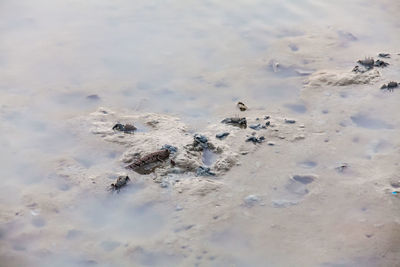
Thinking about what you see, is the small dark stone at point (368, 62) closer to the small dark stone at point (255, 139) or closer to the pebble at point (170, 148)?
Result: the small dark stone at point (255, 139)

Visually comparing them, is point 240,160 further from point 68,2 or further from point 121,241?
point 68,2

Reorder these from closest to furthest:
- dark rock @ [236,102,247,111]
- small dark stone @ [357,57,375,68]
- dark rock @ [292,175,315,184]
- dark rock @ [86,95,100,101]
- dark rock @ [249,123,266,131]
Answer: dark rock @ [292,175,315,184] → dark rock @ [249,123,266,131] → dark rock @ [236,102,247,111] → dark rock @ [86,95,100,101] → small dark stone @ [357,57,375,68]

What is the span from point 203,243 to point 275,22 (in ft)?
13.7

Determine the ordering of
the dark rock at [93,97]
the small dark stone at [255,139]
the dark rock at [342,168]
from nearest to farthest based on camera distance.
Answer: the dark rock at [342,168], the small dark stone at [255,139], the dark rock at [93,97]

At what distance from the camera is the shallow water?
4.10 meters

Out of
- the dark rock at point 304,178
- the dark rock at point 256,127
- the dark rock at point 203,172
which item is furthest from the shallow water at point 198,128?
the dark rock at point 256,127

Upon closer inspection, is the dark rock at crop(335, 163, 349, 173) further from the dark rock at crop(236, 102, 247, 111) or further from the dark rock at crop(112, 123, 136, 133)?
the dark rock at crop(112, 123, 136, 133)

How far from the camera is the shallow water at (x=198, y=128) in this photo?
4102mm

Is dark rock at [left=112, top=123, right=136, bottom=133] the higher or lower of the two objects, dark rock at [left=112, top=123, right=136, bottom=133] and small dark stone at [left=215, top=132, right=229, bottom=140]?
the higher

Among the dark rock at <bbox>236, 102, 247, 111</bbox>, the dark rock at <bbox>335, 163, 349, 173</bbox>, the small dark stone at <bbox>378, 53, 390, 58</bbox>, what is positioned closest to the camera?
the dark rock at <bbox>335, 163, 349, 173</bbox>

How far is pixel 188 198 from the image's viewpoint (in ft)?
14.7

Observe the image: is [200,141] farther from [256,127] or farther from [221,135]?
[256,127]

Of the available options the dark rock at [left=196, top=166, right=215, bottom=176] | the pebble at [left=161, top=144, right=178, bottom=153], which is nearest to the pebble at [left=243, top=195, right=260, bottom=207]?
the dark rock at [left=196, top=166, right=215, bottom=176]

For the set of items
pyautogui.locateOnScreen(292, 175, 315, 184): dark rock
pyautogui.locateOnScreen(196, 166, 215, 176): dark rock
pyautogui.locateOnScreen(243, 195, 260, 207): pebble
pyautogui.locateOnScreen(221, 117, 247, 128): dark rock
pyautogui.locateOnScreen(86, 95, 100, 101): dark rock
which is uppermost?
pyautogui.locateOnScreen(86, 95, 100, 101): dark rock
